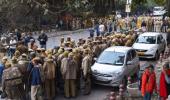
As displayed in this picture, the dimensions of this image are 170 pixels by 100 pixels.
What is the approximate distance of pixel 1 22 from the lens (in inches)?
1502

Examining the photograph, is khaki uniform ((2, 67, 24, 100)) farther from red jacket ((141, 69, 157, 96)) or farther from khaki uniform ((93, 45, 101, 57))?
khaki uniform ((93, 45, 101, 57))

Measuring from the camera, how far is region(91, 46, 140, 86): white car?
1844 centimetres

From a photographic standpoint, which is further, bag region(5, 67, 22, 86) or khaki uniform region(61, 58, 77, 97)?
khaki uniform region(61, 58, 77, 97)

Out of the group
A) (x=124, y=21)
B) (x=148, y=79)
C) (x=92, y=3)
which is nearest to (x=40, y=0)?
(x=92, y=3)

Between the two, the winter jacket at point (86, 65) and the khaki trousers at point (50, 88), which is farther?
the winter jacket at point (86, 65)

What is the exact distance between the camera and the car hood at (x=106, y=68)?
18.5 m

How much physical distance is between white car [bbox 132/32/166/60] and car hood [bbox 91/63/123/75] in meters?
7.92

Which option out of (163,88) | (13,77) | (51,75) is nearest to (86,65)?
(51,75)

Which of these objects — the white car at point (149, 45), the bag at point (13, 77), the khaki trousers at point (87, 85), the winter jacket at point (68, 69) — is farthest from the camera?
the white car at point (149, 45)

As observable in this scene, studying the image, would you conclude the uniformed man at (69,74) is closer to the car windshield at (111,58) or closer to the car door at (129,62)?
the car windshield at (111,58)

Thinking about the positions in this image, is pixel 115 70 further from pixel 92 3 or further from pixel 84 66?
pixel 92 3

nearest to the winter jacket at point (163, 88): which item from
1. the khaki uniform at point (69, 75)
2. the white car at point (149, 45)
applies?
the khaki uniform at point (69, 75)

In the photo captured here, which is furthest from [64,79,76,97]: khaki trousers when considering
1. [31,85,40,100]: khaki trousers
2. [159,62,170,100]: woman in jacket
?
[159,62,170,100]: woman in jacket

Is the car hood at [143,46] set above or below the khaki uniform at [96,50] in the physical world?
below
